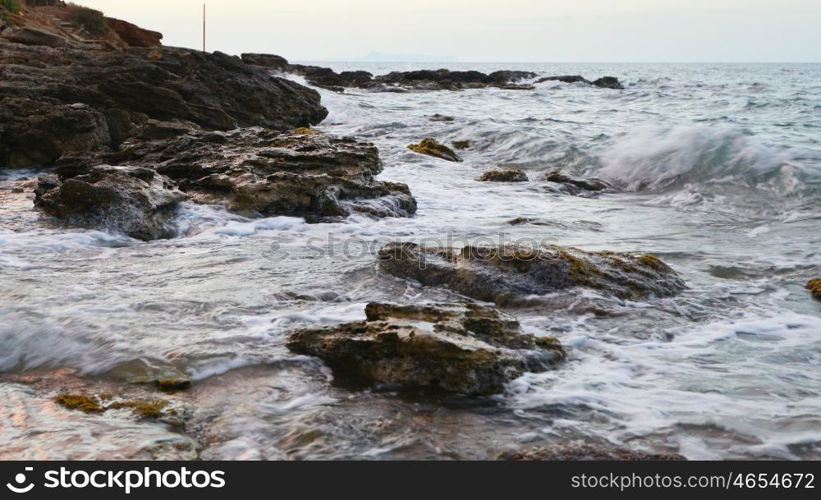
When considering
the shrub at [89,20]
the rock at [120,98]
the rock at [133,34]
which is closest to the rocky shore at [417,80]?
the rock at [133,34]

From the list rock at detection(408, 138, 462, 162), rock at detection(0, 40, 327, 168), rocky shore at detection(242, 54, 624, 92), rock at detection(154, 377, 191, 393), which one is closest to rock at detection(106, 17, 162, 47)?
rocky shore at detection(242, 54, 624, 92)

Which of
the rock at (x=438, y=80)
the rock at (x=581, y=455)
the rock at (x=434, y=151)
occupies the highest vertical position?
the rock at (x=438, y=80)

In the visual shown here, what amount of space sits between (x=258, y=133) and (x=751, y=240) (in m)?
8.11

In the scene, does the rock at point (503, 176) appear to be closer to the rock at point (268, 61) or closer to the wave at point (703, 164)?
the wave at point (703, 164)

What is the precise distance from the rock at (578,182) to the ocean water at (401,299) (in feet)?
4.32

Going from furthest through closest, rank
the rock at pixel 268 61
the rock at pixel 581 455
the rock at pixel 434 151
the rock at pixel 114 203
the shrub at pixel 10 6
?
the rock at pixel 268 61 → the shrub at pixel 10 6 → the rock at pixel 434 151 → the rock at pixel 114 203 → the rock at pixel 581 455

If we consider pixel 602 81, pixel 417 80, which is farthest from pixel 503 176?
pixel 602 81

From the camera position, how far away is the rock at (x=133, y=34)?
127ft

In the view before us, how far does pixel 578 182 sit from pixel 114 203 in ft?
25.2

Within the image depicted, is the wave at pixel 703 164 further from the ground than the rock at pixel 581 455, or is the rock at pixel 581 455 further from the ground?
the wave at pixel 703 164

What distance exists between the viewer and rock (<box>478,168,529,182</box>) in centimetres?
1270

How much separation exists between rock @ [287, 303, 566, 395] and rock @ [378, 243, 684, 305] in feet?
3.42

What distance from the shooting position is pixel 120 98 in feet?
49.8

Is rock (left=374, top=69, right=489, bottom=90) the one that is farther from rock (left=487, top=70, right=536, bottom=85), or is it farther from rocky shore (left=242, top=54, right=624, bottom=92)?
rock (left=487, top=70, right=536, bottom=85)
